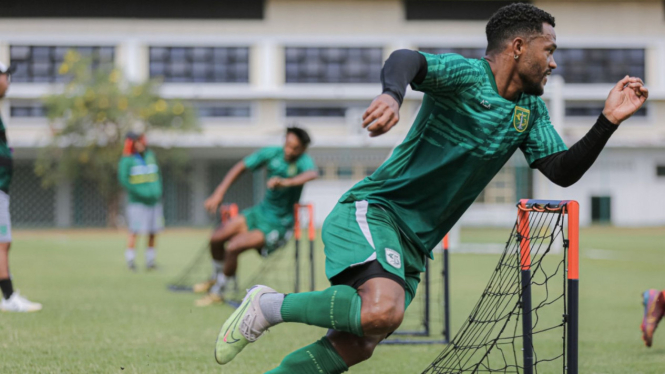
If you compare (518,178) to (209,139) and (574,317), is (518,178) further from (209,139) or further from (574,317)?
(574,317)

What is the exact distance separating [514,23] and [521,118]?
1.50ft

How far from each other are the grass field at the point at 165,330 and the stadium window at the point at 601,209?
25.6 meters

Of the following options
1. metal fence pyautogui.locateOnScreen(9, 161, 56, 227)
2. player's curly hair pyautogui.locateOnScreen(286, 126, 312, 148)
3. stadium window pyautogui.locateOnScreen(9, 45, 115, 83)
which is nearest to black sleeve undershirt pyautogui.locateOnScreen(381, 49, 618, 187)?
player's curly hair pyautogui.locateOnScreen(286, 126, 312, 148)

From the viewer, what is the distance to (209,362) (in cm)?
532

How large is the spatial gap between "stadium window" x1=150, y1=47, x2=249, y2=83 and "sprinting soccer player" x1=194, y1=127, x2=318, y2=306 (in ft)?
104

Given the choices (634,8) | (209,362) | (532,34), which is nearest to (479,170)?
(532,34)

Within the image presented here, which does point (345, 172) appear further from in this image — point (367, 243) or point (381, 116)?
point (381, 116)

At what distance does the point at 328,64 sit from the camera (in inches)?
1585

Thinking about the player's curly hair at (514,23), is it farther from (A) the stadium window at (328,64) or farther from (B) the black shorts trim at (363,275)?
(A) the stadium window at (328,64)

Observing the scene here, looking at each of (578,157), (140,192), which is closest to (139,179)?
(140,192)

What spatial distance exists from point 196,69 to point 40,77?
789 cm

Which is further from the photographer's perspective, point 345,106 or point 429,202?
point 345,106

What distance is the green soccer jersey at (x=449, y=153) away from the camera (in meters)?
3.56

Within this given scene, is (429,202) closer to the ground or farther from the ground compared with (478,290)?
farther from the ground
